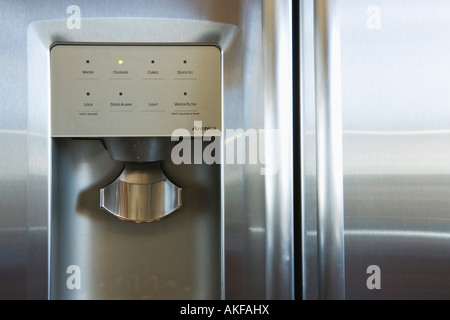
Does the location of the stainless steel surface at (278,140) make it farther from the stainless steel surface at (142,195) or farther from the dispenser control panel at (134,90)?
the stainless steel surface at (142,195)

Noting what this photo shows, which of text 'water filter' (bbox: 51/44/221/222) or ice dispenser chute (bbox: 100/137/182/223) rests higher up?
text 'water filter' (bbox: 51/44/221/222)

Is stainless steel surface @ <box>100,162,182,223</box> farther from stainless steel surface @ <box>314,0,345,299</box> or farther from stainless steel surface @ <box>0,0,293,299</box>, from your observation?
stainless steel surface @ <box>314,0,345,299</box>

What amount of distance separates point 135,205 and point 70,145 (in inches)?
5.9

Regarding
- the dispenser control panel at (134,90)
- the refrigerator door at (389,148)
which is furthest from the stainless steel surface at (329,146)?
the dispenser control panel at (134,90)

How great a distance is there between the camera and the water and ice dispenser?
0.65 m

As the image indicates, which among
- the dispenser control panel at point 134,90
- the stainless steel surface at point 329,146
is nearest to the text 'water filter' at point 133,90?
the dispenser control panel at point 134,90

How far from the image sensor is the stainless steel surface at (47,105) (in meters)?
0.62

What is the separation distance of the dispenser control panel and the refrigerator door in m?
0.15

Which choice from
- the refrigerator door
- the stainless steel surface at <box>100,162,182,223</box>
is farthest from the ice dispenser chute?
the refrigerator door

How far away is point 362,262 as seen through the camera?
2.11 ft

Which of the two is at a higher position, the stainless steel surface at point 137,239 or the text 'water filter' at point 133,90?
the text 'water filter' at point 133,90

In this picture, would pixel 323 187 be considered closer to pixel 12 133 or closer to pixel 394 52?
pixel 394 52

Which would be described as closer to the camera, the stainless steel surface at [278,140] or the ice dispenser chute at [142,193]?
the stainless steel surface at [278,140]

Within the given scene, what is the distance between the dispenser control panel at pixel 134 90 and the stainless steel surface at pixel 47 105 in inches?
0.8
